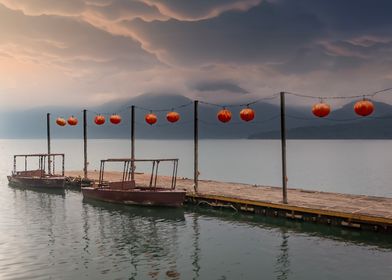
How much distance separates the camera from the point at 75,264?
56.7ft

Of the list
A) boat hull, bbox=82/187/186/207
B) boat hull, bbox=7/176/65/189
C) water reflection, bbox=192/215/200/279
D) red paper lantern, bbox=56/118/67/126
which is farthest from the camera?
boat hull, bbox=7/176/65/189

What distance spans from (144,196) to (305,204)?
11432 mm

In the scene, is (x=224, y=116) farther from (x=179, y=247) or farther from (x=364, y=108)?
(x=179, y=247)

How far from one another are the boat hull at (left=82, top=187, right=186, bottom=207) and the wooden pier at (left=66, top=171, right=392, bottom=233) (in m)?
1.57

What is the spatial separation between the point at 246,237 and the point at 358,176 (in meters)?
64.2

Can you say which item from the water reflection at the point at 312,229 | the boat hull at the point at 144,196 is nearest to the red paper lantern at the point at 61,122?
the boat hull at the point at 144,196

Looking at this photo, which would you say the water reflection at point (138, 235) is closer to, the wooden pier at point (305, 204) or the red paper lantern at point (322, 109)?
the wooden pier at point (305, 204)

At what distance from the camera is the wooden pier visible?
2116 cm

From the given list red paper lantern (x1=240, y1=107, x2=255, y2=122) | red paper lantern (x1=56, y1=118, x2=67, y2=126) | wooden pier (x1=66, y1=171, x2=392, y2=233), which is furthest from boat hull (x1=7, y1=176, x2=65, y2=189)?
red paper lantern (x1=240, y1=107, x2=255, y2=122)

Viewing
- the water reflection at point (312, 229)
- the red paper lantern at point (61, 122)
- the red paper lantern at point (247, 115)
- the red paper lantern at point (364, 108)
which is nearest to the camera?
the red paper lantern at point (364, 108)

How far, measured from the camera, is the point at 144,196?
29.3 metres

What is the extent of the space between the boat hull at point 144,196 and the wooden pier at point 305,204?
5.14 feet

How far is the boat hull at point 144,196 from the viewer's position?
2855 centimetres

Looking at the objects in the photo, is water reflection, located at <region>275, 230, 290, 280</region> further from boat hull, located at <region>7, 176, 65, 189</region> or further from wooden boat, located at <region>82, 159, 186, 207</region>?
boat hull, located at <region>7, 176, 65, 189</region>
